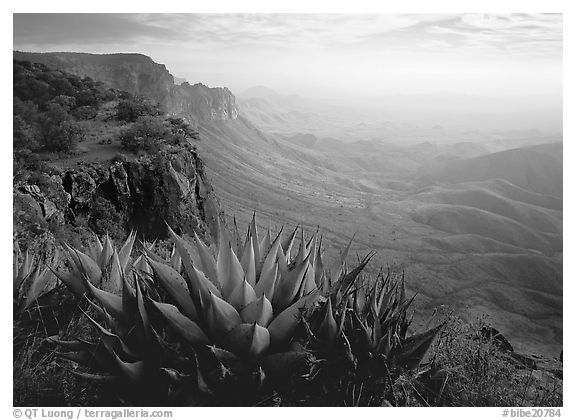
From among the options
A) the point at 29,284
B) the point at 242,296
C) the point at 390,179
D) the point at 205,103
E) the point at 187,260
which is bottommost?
the point at 390,179

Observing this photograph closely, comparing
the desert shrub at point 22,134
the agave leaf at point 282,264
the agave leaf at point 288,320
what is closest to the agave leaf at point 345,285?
the agave leaf at point 288,320

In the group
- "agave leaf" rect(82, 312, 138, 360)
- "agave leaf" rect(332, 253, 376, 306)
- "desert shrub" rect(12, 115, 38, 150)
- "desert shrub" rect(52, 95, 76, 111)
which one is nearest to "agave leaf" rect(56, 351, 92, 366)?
"agave leaf" rect(82, 312, 138, 360)

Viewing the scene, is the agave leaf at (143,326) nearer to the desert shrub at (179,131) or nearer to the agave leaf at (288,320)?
the agave leaf at (288,320)

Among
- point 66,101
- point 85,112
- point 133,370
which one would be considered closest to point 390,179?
point 85,112

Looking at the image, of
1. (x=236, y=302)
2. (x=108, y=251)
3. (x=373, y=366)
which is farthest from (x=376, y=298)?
(x=108, y=251)

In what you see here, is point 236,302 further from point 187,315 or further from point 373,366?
point 373,366

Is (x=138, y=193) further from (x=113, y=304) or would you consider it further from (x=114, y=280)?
(x=113, y=304)
